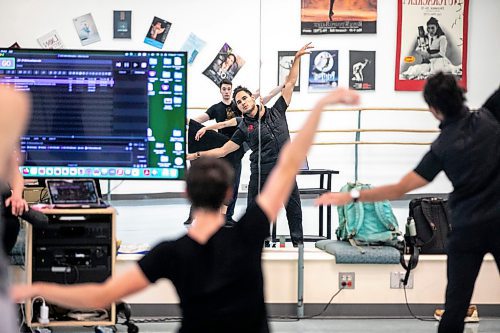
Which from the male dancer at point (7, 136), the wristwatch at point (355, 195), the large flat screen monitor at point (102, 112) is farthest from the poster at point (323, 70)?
the male dancer at point (7, 136)

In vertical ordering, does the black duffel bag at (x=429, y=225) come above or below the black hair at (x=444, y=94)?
below

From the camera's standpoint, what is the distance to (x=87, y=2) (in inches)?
236

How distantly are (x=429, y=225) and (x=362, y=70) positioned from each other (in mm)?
3043

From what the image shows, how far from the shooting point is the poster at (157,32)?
6.04 metres

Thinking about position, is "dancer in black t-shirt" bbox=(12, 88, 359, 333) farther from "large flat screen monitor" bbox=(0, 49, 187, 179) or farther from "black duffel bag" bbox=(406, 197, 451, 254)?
"black duffel bag" bbox=(406, 197, 451, 254)

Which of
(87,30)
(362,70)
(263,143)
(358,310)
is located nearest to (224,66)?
(87,30)

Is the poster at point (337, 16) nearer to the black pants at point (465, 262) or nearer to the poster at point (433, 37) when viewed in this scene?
the poster at point (433, 37)

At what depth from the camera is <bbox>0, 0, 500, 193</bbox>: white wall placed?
5.99 meters

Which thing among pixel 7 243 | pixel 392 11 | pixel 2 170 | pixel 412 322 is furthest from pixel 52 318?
pixel 392 11

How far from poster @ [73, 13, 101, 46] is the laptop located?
6.69ft

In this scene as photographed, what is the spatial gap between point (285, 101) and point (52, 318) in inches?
86.3

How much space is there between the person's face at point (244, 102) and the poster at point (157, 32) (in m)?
0.93

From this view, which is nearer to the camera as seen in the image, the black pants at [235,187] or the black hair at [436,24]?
the black pants at [235,187]

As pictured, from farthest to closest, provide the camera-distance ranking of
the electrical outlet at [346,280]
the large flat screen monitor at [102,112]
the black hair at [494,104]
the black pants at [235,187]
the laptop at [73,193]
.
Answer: the black pants at [235,187], the electrical outlet at [346,280], the large flat screen monitor at [102,112], the laptop at [73,193], the black hair at [494,104]
